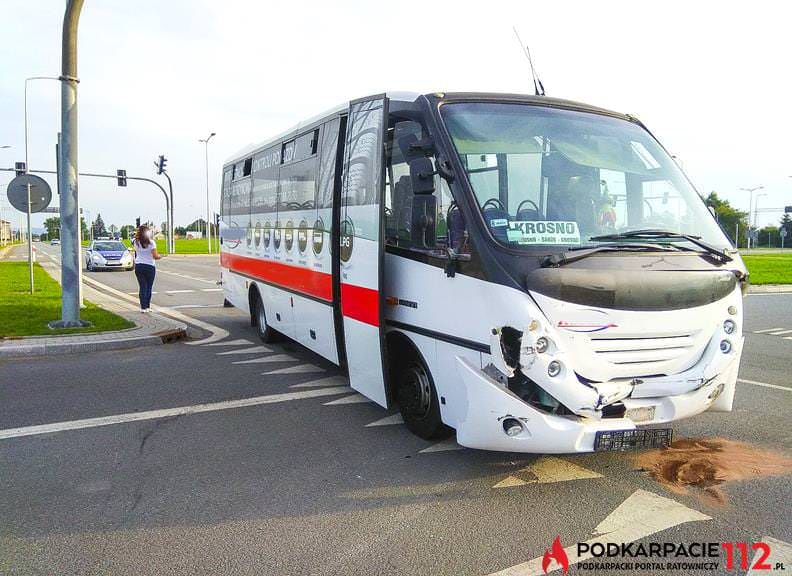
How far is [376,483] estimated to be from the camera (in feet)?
14.8

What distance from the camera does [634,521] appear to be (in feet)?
12.8

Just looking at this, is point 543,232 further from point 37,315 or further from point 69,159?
point 37,315

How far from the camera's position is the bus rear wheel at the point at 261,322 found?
9789mm

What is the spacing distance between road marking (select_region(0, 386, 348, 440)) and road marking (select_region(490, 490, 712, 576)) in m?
3.56

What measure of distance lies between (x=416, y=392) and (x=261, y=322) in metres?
5.23

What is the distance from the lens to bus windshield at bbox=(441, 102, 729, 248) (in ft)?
15.0

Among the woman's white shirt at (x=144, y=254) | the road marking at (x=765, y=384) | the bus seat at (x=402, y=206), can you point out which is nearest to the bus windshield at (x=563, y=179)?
the bus seat at (x=402, y=206)

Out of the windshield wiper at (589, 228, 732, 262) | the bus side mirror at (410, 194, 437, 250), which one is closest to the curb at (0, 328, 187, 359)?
the bus side mirror at (410, 194, 437, 250)

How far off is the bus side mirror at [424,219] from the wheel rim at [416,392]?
3.50 ft

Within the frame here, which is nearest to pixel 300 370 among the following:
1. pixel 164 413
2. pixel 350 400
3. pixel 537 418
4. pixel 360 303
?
pixel 350 400

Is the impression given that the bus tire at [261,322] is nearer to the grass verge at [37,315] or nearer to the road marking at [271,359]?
the road marking at [271,359]

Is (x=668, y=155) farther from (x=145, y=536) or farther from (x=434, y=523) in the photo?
(x=145, y=536)

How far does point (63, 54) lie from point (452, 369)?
28.7ft

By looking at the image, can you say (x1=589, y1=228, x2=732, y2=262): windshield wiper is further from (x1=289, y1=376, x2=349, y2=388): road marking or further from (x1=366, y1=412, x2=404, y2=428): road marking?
(x1=289, y1=376, x2=349, y2=388): road marking
